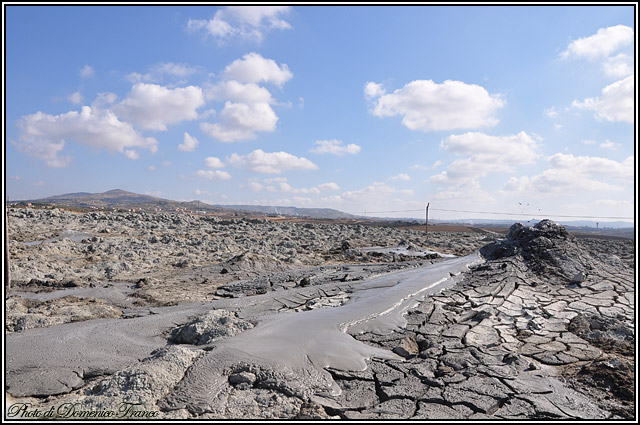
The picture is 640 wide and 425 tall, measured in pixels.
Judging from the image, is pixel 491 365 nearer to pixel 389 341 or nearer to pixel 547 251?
pixel 389 341

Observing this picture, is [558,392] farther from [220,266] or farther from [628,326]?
[220,266]

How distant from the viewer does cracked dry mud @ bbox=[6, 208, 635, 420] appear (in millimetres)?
3258

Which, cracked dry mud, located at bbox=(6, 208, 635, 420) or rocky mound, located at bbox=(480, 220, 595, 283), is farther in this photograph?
rocky mound, located at bbox=(480, 220, 595, 283)

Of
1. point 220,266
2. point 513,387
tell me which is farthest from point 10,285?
point 513,387

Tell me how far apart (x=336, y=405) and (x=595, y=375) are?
3.04 m

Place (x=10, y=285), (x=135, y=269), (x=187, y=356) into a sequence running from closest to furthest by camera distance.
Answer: (x=187, y=356), (x=10, y=285), (x=135, y=269)

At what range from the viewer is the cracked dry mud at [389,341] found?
10.7ft

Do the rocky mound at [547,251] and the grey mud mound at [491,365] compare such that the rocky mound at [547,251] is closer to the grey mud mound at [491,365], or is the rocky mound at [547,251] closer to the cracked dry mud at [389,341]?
the cracked dry mud at [389,341]

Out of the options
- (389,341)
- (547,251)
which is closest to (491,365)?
(389,341)

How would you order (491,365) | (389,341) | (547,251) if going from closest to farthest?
(491,365) < (389,341) < (547,251)

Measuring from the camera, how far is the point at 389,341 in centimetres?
487

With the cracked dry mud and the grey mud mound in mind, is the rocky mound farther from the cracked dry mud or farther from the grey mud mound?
the grey mud mound

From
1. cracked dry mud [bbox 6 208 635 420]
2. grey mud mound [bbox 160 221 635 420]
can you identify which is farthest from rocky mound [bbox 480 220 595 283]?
grey mud mound [bbox 160 221 635 420]

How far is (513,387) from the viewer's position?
3.61m
